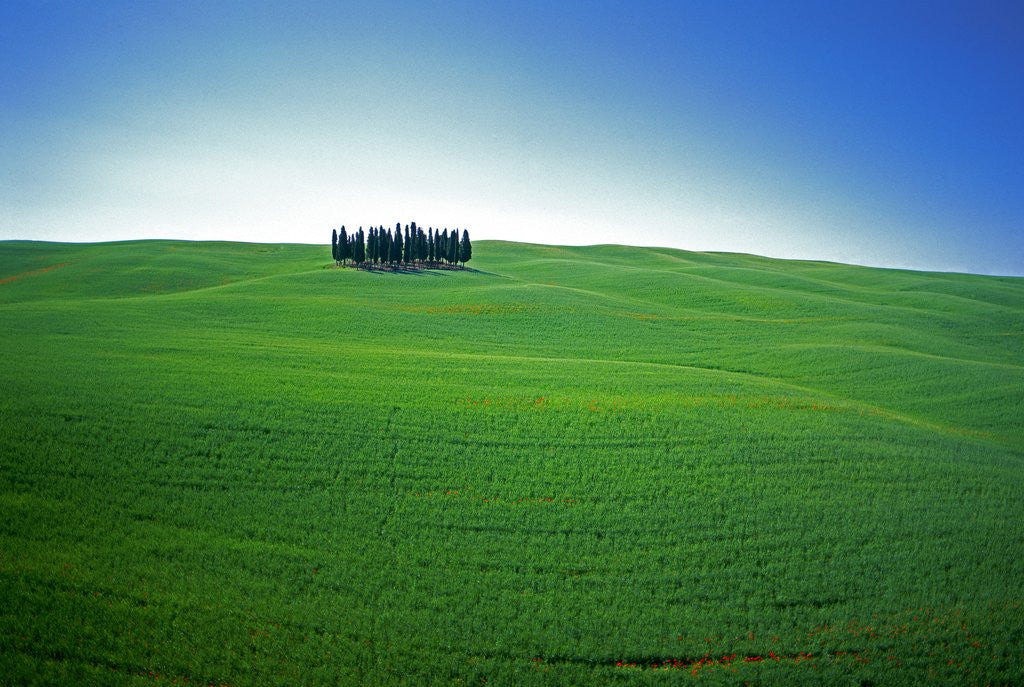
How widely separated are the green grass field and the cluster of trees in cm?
4434

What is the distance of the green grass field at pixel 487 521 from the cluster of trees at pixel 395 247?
4434 centimetres

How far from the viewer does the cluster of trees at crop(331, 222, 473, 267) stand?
74.6m

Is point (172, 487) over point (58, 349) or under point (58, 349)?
under

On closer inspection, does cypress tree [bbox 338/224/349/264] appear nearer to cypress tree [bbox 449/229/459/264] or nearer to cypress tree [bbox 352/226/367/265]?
cypress tree [bbox 352/226/367/265]

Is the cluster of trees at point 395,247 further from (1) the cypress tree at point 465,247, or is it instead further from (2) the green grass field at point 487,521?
(2) the green grass field at point 487,521

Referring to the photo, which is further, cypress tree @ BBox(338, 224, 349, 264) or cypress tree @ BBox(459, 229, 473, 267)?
cypress tree @ BBox(459, 229, 473, 267)

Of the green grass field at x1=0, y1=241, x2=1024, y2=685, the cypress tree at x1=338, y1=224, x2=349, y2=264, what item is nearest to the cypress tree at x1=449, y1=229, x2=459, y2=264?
the cypress tree at x1=338, y1=224, x2=349, y2=264

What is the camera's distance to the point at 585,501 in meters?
16.0

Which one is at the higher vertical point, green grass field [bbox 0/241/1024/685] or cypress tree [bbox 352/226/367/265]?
cypress tree [bbox 352/226/367/265]

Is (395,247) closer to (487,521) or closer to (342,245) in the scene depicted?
(342,245)

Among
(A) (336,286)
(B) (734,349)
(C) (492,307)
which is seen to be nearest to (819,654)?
(B) (734,349)

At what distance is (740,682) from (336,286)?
188ft

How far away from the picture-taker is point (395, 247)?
75375mm

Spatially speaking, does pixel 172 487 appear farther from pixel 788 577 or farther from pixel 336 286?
pixel 336 286
